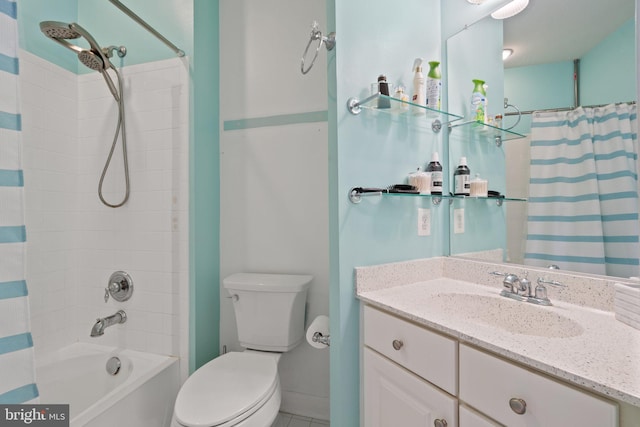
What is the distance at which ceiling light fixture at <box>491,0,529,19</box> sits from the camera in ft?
3.75

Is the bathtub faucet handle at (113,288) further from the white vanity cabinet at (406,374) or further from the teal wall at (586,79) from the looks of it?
the teal wall at (586,79)

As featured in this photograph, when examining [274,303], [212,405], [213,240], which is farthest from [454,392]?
[213,240]

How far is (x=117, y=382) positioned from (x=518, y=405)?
1.93m

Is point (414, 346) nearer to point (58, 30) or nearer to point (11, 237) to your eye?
point (11, 237)

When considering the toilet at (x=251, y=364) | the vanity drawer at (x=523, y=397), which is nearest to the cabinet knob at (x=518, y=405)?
the vanity drawer at (x=523, y=397)

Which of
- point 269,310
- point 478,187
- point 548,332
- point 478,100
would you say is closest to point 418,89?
point 478,100

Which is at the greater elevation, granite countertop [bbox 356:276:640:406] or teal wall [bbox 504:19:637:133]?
teal wall [bbox 504:19:637:133]

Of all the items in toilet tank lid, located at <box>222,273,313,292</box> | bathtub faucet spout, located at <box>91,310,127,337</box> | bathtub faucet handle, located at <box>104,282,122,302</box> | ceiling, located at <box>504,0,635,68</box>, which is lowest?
bathtub faucet spout, located at <box>91,310,127,337</box>

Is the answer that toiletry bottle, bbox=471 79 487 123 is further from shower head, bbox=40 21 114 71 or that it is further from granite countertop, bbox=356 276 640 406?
shower head, bbox=40 21 114 71

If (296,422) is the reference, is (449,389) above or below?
above

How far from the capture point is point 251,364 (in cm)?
143

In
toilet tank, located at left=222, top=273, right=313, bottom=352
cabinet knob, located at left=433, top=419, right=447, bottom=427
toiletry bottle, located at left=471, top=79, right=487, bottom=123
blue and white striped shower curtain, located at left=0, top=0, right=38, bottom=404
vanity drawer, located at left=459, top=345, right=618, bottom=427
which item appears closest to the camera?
vanity drawer, located at left=459, top=345, right=618, bottom=427

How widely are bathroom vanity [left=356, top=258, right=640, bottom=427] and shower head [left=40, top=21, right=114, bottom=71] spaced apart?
5.79 feet

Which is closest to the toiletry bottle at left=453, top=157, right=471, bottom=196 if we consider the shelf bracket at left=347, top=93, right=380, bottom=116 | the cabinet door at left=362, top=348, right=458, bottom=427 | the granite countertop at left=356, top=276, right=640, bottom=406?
the granite countertop at left=356, top=276, right=640, bottom=406
